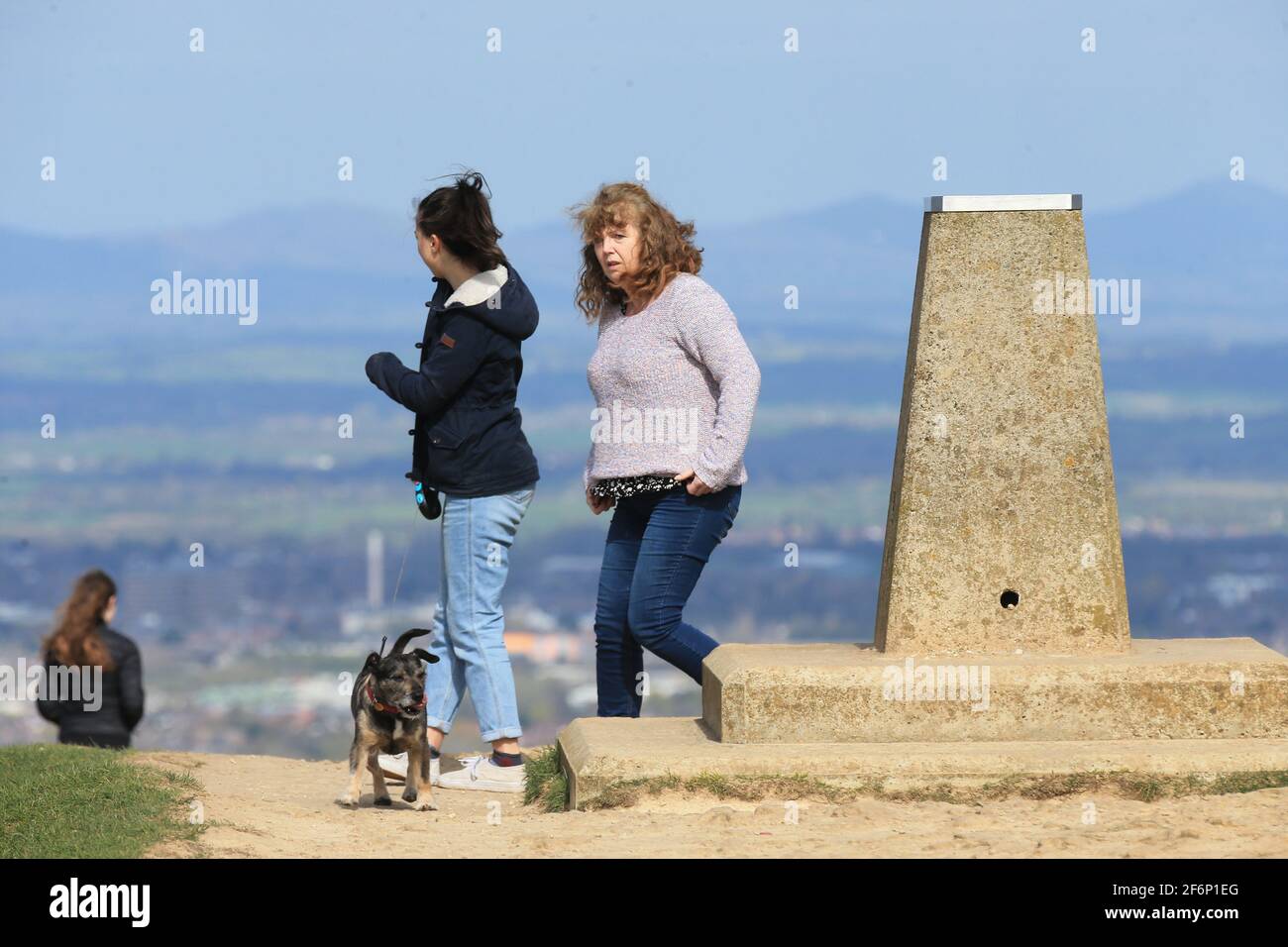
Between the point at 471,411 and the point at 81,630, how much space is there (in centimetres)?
339

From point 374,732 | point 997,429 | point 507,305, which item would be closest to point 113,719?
point 374,732

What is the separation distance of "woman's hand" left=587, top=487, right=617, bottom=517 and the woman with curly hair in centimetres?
2

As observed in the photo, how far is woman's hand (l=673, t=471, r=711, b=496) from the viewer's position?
6.68 meters

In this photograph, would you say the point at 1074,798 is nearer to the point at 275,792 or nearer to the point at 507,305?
the point at 507,305

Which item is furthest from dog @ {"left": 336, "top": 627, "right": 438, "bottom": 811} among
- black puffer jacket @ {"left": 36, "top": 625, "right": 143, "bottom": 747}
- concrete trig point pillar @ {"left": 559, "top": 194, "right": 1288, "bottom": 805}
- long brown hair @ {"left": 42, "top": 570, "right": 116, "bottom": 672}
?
long brown hair @ {"left": 42, "top": 570, "right": 116, "bottom": 672}

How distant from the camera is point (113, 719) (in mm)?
9156

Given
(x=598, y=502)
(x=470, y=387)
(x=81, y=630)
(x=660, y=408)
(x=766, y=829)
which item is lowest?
(x=766, y=829)

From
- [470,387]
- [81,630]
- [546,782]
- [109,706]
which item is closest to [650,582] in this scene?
[546,782]

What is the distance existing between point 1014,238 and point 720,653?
199 centimetres

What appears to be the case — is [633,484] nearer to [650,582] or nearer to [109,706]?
[650,582]

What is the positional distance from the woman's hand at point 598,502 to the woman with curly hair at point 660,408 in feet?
0.07

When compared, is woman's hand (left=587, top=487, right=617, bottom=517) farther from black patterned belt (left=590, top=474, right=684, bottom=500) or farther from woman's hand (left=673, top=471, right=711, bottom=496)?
woman's hand (left=673, top=471, right=711, bottom=496)

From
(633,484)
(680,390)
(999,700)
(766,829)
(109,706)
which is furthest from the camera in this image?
(109,706)

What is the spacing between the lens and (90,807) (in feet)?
21.1
